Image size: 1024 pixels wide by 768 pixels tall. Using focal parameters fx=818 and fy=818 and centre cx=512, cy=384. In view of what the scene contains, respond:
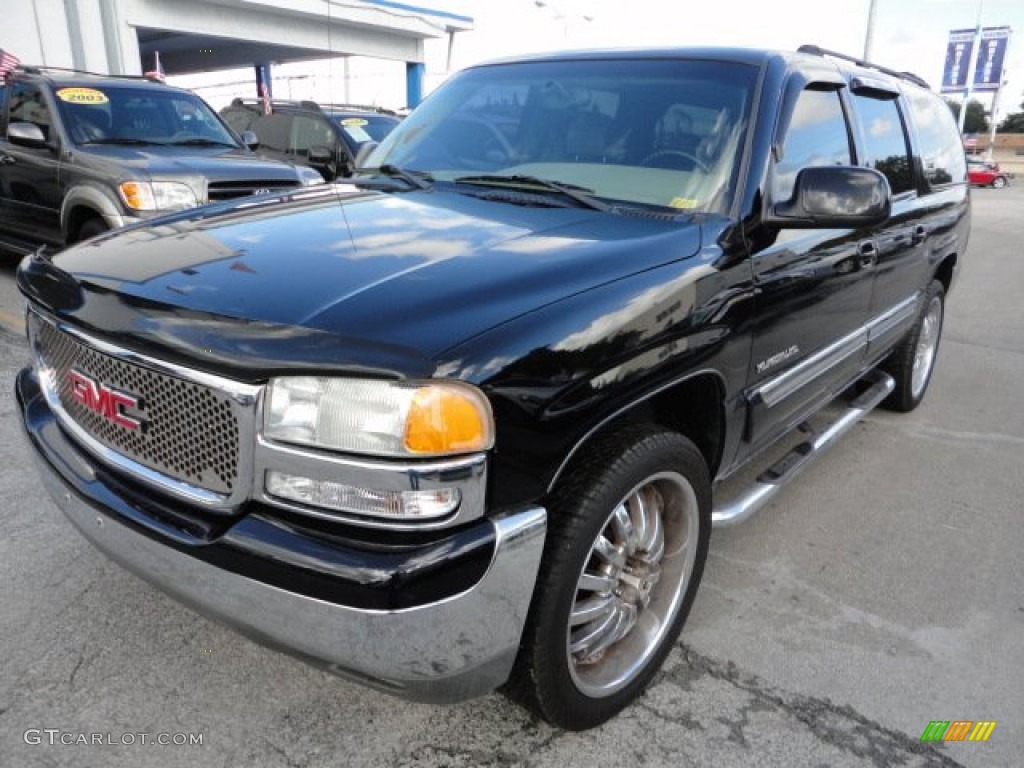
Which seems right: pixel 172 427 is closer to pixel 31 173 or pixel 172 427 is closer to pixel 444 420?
pixel 444 420

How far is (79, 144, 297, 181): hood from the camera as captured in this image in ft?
20.7

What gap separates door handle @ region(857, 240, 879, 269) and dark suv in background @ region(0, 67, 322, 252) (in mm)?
4111

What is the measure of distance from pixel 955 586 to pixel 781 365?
1.12m

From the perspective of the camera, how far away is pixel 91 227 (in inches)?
257

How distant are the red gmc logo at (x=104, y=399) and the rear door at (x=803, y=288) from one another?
1.88 metres

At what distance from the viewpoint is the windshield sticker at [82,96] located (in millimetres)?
7062

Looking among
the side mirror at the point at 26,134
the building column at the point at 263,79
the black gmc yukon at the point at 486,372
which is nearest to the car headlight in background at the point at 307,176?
the side mirror at the point at 26,134

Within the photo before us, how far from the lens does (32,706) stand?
2264 millimetres

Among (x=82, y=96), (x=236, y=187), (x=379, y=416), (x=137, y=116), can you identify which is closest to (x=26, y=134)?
(x=82, y=96)

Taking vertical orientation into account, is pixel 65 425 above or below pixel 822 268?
below

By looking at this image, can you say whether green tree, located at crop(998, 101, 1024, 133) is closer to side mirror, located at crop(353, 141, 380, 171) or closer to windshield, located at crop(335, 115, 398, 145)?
windshield, located at crop(335, 115, 398, 145)

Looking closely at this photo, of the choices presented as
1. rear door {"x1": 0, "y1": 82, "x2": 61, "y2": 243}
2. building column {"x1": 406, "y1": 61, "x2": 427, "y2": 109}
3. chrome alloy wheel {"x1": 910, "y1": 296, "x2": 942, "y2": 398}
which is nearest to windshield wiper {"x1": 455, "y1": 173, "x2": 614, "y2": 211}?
chrome alloy wheel {"x1": 910, "y1": 296, "x2": 942, "y2": 398}

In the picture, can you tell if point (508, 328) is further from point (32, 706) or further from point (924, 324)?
point (924, 324)

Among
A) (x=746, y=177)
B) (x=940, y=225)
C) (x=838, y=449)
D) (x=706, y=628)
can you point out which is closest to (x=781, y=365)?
(x=746, y=177)
